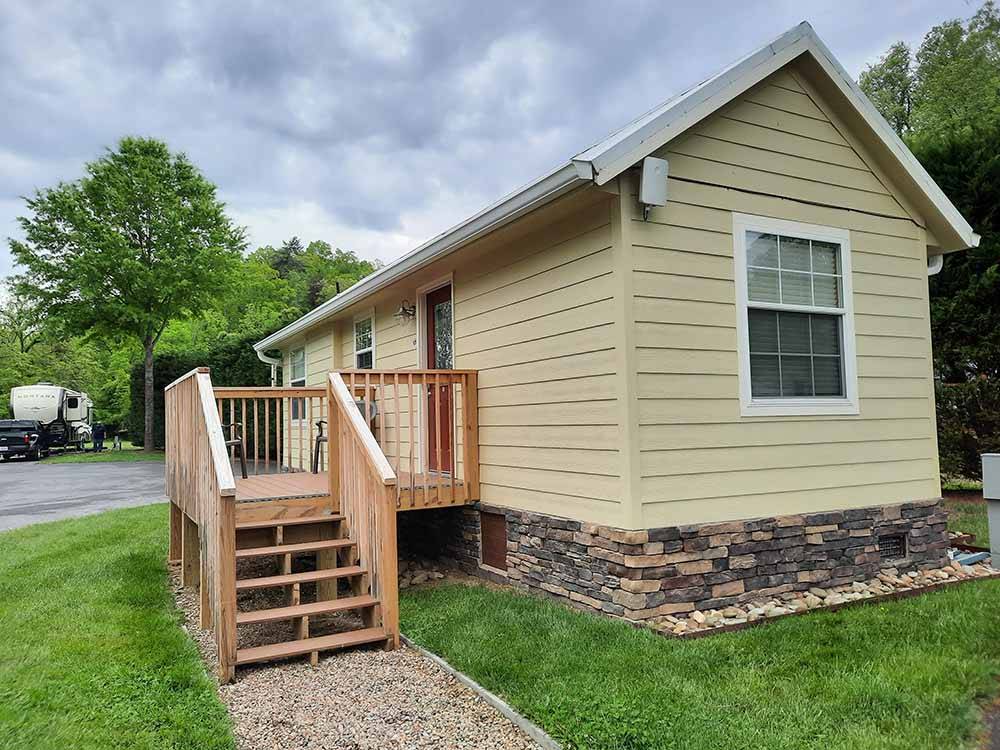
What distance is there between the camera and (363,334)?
9.68 m

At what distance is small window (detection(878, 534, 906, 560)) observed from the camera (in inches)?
219

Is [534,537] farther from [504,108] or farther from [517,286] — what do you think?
[504,108]

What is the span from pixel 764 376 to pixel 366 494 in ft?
9.76

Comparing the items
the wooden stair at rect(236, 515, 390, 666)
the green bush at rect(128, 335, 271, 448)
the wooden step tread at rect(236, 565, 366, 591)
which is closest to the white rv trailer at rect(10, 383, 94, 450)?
the green bush at rect(128, 335, 271, 448)

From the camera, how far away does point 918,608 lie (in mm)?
4492

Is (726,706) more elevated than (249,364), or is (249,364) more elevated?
(249,364)

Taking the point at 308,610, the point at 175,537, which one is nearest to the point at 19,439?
the point at 175,537

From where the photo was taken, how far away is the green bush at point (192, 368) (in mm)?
21047

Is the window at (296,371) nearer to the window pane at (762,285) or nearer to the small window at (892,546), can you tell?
the window pane at (762,285)

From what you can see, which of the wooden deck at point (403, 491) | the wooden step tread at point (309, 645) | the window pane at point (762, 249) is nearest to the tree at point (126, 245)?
the wooden deck at point (403, 491)

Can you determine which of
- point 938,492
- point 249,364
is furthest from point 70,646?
point 249,364

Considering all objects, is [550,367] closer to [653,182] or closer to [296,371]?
[653,182]

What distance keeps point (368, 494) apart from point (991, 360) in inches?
332

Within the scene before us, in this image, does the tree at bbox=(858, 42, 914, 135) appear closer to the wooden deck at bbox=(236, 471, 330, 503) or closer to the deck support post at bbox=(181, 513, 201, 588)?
the wooden deck at bbox=(236, 471, 330, 503)
